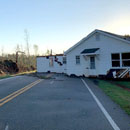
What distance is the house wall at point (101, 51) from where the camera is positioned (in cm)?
1772

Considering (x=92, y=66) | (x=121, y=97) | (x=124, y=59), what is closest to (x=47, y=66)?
(x=92, y=66)

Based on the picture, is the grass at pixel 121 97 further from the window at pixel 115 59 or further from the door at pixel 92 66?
the door at pixel 92 66

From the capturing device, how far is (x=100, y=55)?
1853cm

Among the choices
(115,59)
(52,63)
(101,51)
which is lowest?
(52,63)

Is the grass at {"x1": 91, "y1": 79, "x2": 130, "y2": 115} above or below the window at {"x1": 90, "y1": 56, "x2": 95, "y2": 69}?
below

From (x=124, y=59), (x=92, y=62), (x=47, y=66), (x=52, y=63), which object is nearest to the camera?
(x=124, y=59)

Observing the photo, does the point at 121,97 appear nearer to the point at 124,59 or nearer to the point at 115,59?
the point at 124,59

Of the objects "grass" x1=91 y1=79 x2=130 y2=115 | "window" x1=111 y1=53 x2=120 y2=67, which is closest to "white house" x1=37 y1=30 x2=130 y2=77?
"window" x1=111 y1=53 x2=120 y2=67

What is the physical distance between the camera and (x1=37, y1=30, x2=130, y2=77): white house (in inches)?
690

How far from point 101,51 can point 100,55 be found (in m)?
0.51

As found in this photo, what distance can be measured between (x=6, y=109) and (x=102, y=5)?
15657 mm

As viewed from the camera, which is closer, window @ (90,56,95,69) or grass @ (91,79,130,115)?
grass @ (91,79,130,115)

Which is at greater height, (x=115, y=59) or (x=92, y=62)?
(x=115, y=59)

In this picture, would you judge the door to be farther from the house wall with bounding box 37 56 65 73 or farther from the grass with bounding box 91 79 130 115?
the house wall with bounding box 37 56 65 73
